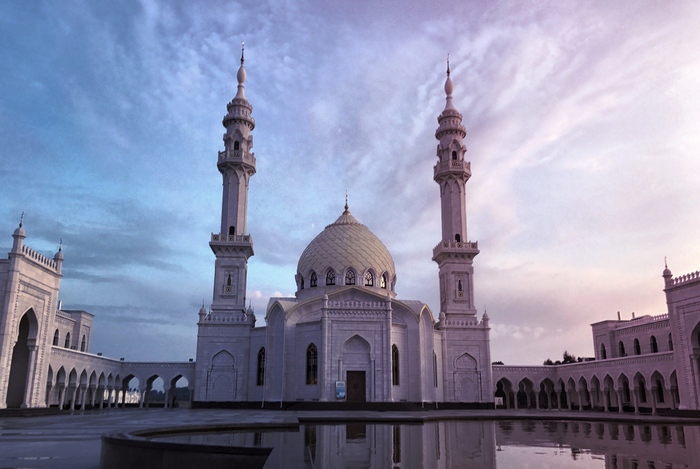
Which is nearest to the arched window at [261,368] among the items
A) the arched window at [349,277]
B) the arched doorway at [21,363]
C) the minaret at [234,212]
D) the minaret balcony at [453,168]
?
the minaret at [234,212]

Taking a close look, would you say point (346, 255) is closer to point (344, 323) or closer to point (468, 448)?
point (344, 323)

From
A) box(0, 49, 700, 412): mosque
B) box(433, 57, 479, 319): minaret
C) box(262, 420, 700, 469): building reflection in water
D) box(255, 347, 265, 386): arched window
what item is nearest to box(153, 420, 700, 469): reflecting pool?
box(262, 420, 700, 469): building reflection in water

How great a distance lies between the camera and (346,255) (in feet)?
135

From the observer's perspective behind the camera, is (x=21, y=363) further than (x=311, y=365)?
No

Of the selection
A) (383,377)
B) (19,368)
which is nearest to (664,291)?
(383,377)

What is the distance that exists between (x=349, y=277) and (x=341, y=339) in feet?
24.0

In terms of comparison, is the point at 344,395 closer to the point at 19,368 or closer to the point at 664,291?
the point at 19,368

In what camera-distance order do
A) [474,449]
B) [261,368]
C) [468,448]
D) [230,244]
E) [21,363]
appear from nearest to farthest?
[474,449] < [468,448] < [21,363] < [261,368] < [230,244]

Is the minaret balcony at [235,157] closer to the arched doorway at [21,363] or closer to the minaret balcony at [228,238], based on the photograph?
the minaret balcony at [228,238]

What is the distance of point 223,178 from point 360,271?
1217 cm

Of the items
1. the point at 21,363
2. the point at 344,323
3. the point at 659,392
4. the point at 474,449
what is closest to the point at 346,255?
the point at 344,323

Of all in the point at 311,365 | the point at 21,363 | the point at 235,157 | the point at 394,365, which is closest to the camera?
the point at 21,363

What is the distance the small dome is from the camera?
135 feet

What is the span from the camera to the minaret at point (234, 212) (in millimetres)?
40406
